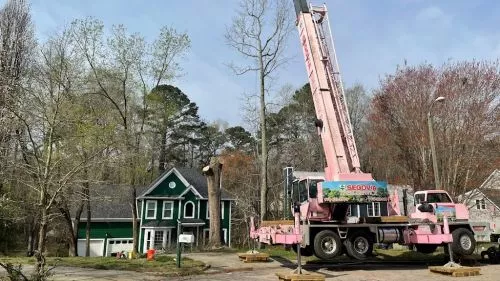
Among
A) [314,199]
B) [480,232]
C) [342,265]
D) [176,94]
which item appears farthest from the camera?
[176,94]

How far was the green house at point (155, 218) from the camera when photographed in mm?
37656

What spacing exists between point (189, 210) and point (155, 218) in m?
3.04

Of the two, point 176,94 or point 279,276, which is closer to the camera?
point 279,276

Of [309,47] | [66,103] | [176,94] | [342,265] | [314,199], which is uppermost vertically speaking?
[176,94]

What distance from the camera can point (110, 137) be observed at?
16469mm

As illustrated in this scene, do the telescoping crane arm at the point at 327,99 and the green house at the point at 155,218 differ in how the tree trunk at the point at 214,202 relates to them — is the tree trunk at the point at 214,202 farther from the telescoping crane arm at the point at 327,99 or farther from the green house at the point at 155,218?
the green house at the point at 155,218

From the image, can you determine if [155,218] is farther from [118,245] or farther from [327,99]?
[327,99]

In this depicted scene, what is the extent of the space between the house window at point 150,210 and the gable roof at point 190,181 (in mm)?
930

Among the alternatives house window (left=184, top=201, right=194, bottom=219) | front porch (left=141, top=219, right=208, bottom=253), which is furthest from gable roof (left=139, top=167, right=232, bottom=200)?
front porch (left=141, top=219, right=208, bottom=253)

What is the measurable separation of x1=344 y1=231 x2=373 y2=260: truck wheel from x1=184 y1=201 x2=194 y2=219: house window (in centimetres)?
2803

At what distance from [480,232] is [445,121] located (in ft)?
40.1

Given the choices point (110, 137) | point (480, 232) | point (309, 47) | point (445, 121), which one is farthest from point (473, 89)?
point (110, 137)

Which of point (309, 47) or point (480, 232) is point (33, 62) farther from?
point (480, 232)

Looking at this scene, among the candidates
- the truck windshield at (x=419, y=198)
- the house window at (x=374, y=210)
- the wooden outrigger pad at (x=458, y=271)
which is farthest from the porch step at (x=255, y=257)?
the truck windshield at (x=419, y=198)
